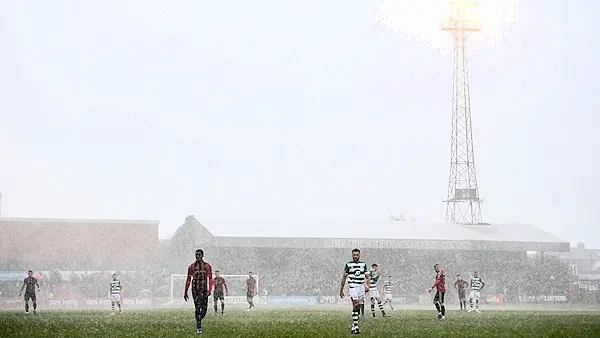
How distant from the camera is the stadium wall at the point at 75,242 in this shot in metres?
77.1

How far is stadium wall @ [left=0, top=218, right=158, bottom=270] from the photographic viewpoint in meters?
77.1

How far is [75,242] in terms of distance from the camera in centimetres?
7825

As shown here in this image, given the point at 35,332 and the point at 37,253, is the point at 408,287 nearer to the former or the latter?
the point at 37,253

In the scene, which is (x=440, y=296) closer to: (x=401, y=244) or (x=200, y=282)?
(x=200, y=282)

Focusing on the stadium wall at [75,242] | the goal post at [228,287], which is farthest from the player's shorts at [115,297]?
the stadium wall at [75,242]

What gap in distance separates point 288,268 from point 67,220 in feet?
62.8

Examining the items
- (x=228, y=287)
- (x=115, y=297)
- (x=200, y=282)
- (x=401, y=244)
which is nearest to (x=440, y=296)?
(x=200, y=282)

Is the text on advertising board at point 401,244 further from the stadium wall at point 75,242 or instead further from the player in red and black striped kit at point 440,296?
the player in red and black striped kit at point 440,296

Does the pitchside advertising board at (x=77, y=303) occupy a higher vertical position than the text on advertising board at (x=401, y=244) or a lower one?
lower

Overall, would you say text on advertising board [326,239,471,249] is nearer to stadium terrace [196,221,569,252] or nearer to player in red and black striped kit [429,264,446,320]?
stadium terrace [196,221,569,252]

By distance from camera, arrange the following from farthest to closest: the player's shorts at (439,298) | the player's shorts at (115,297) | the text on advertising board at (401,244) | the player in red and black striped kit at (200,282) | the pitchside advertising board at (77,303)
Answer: the text on advertising board at (401,244)
the pitchside advertising board at (77,303)
the player's shorts at (115,297)
the player's shorts at (439,298)
the player in red and black striped kit at (200,282)

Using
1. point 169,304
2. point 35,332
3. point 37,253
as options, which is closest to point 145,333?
point 35,332

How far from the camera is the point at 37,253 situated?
253ft

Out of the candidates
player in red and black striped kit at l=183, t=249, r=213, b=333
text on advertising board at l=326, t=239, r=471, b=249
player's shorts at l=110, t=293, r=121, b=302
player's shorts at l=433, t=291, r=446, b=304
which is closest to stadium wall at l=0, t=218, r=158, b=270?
text on advertising board at l=326, t=239, r=471, b=249
